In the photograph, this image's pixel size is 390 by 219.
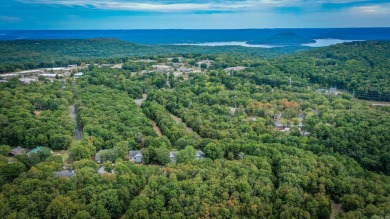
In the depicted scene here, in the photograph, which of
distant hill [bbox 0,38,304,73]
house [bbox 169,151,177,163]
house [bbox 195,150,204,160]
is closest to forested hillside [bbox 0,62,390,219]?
house [bbox 195,150,204,160]

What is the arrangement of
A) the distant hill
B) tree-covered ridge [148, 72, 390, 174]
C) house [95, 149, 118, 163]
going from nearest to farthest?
house [95, 149, 118, 163] → tree-covered ridge [148, 72, 390, 174] → the distant hill

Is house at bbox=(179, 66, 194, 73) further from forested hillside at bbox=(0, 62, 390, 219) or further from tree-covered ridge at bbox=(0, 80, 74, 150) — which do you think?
tree-covered ridge at bbox=(0, 80, 74, 150)

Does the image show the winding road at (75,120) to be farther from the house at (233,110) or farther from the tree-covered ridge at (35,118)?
the house at (233,110)

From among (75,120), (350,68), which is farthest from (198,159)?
(350,68)

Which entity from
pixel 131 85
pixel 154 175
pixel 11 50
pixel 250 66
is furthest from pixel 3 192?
pixel 11 50

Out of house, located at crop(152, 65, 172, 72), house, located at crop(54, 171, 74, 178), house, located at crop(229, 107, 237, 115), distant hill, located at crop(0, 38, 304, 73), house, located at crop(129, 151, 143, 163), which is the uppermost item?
distant hill, located at crop(0, 38, 304, 73)
